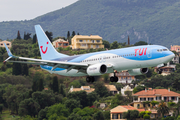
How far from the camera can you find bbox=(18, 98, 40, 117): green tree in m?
156

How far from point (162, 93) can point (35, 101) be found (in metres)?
58.1

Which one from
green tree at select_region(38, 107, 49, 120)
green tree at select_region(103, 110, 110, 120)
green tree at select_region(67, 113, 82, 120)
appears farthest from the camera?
green tree at select_region(38, 107, 49, 120)

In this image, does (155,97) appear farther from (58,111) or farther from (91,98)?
(58,111)

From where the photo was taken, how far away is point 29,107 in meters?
159

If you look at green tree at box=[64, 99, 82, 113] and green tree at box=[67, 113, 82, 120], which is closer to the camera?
green tree at box=[67, 113, 82, 120]

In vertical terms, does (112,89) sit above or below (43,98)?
above

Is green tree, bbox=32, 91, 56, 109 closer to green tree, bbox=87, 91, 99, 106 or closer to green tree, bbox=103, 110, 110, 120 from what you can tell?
green tree, bbox=87, 91, 99, 106

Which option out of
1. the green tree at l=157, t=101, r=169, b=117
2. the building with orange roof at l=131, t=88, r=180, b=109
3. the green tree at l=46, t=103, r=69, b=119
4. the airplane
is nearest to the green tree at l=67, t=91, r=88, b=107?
the green tree at l=46, t=103, r=69, b=119

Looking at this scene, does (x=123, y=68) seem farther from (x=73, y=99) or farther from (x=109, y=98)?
(x=109, y=98)

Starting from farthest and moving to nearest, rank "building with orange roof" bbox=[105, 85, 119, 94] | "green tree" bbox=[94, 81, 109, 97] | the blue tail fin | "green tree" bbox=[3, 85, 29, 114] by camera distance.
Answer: "building with orange roof" bbox=[105, 85, 119, 94] < "green tree" bbox=[94, 81, 109, 97] < "green tree" bbox=[3, 85, 29, 114] < the blue tail fin

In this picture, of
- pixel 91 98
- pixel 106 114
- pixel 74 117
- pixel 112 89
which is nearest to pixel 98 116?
pixel 106 114

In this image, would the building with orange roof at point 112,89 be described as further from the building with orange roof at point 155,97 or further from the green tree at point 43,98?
the green tree at point 43,98

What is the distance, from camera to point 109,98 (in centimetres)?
17738

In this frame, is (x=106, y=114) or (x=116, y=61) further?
(x=106, y=114)
